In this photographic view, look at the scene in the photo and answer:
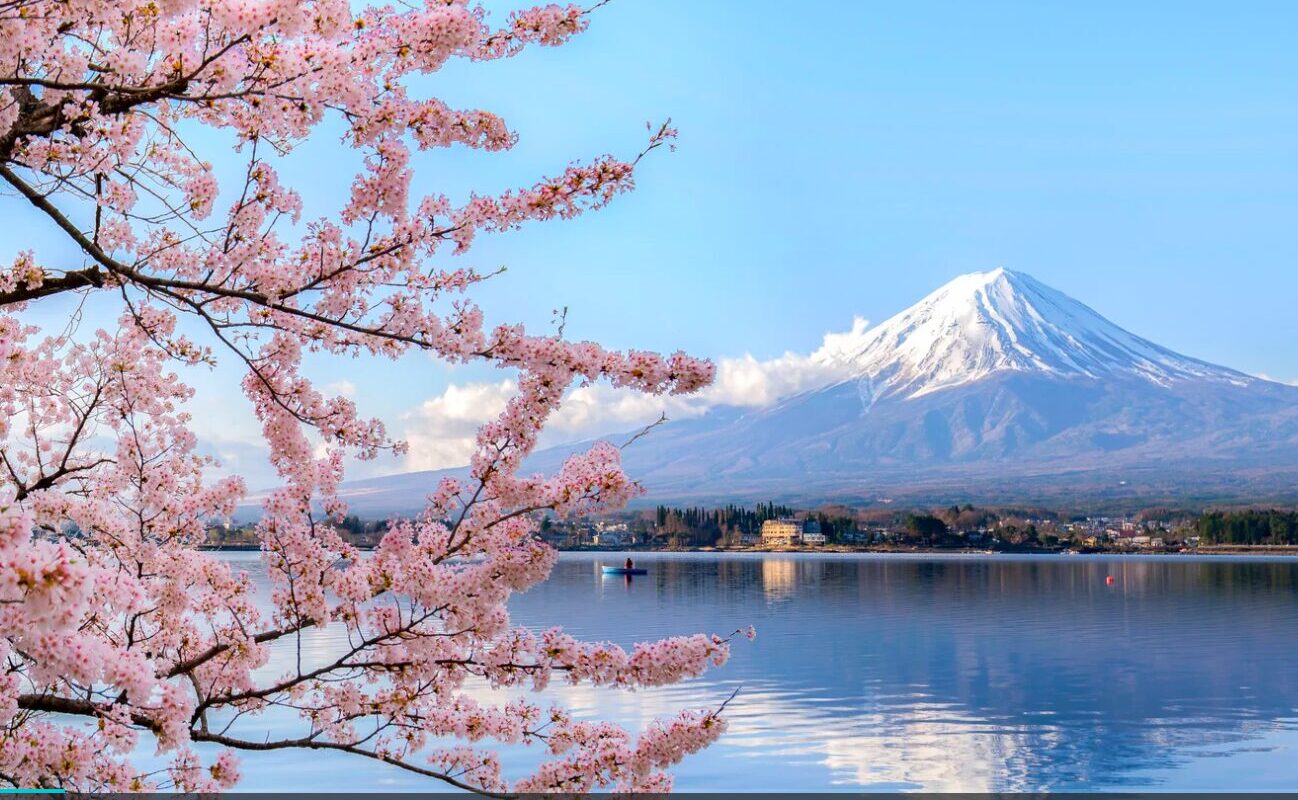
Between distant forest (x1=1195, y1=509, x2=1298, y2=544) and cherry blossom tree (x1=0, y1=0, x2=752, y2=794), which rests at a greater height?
cherry blossom tree (x1=0, y1=0, x2=752, y2=794)

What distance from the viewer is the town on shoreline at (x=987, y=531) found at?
554 ft

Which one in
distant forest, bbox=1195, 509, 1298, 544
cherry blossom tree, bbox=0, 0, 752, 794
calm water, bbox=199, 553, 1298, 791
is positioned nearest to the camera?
cherry blossom tree, bbox=0, 0, 752, 794

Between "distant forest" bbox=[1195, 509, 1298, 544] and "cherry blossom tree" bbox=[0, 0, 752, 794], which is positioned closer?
"cherry blossom tree" bbox=[0, 0, 752, 794]

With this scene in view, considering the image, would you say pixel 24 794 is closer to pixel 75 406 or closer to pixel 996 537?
pixel 75 406

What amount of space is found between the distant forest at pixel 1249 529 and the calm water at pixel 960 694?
97.0m

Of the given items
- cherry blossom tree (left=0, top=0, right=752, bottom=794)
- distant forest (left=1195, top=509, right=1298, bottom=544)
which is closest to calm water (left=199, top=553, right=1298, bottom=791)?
cherry blossom tree (left=0, top=0, right=752, bottom=794)

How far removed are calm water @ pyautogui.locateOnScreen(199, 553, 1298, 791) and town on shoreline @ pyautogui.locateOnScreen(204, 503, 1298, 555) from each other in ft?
322

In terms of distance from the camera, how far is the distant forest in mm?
165875

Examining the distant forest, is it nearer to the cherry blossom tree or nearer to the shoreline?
the shoreline

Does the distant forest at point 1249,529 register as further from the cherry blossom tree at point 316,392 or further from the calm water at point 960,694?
the cherry blossom tree at point 316,392

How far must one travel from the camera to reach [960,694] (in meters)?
38.0

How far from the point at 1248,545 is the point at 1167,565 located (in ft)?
132

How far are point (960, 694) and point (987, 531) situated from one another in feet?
469

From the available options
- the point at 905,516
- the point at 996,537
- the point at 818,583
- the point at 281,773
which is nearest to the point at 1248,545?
the point at 996,537
